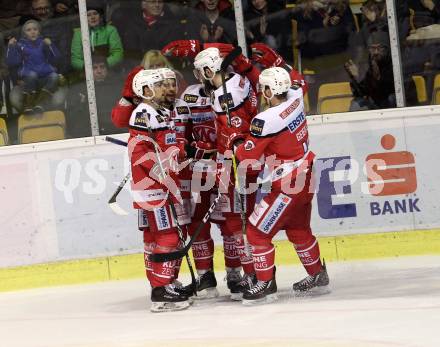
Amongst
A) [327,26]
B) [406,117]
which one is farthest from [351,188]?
[327,26]

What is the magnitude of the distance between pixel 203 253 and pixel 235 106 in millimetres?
991

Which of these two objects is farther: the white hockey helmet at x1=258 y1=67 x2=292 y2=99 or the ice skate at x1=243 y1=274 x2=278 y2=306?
the ice skate at x1=243 y1=274 x2=278 y2=306

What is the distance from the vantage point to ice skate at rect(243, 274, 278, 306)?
7.20 metres

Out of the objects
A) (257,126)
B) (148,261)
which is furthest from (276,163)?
(148,261)

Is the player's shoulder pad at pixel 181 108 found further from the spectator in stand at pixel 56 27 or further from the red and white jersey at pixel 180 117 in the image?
the spectator in stand at pixel 56 27

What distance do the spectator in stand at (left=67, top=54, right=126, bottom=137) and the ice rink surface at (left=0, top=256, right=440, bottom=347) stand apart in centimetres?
122

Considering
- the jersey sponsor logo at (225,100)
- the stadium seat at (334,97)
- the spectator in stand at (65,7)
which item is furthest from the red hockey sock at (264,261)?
the spectator in stand at (65,7)

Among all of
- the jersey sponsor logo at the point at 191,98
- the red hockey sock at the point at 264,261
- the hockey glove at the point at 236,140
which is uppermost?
the jersey sponsor logo at the point at 191,98

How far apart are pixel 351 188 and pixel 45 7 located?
8.52ft

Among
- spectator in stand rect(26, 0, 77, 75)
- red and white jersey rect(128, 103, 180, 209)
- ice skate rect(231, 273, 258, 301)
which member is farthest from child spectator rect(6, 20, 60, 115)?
ice skate rect(231, 273, 258, 301)

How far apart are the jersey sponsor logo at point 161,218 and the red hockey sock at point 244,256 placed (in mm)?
499

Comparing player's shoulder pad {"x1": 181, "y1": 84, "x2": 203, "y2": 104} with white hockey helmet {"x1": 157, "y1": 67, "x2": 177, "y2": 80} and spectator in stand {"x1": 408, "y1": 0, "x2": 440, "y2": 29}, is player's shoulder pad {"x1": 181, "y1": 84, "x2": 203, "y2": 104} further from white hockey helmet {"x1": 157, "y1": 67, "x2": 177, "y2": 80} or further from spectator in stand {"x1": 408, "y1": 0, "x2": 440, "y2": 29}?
spectator in stand {"x1": 408, "y1": 0, "x2": 440, "y2": 29}

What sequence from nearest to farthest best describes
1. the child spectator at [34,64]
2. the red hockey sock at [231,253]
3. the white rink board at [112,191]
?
the red hockey sock at [231,253] < the white rink board at [112,191] < the child spectator at [34,64]

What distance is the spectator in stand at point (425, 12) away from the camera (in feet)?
28.5
